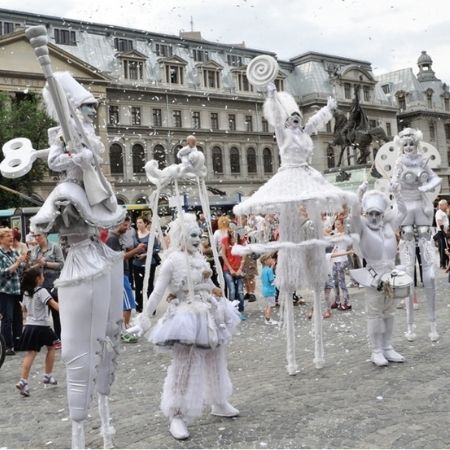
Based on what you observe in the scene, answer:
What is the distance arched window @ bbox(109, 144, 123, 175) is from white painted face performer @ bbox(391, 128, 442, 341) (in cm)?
3804

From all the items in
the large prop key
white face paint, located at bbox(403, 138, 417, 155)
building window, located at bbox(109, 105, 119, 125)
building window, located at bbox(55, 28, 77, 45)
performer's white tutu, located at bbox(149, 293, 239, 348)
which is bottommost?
performer's white tutu, located at bbox(149, 293, 239, 348)

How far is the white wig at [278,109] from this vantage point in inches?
243

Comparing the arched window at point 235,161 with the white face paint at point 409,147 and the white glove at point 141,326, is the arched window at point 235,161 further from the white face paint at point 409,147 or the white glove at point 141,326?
the white glove at point 141,326

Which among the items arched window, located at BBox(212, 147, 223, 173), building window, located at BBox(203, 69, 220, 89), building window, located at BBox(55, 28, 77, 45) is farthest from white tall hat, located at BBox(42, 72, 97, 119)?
building window, located at BBox(203, 69, 220, 89)

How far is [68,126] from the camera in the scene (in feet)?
12.4

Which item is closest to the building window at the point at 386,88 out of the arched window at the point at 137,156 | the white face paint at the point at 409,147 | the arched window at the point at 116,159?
the arched window at the point at 137,156

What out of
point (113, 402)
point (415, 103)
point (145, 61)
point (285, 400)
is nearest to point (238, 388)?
point (285, 400)

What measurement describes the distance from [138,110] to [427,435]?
43.7 meters

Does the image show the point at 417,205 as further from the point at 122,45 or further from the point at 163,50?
the point at 163,50

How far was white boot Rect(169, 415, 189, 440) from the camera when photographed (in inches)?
169

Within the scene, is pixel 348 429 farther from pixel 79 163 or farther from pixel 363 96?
pixel 363 96

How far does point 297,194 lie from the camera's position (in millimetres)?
5566

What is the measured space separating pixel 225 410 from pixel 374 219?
2.64 metres

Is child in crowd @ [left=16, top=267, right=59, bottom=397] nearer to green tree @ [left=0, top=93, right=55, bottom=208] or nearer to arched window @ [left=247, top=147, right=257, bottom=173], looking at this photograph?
green tree @ [left=0, top=93, right=55, bottom=208]
